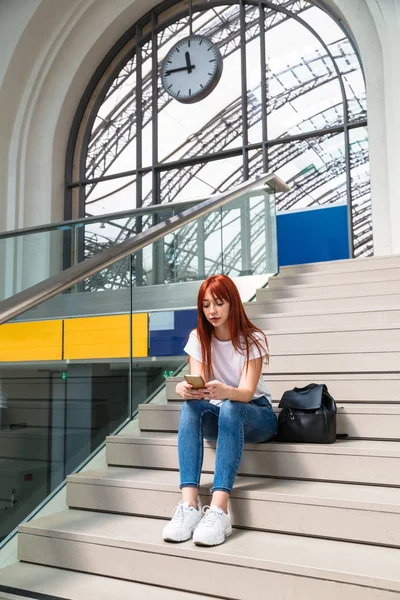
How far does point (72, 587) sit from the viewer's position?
201 centimetres

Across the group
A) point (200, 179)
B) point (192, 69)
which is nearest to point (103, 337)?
point (200, 179)

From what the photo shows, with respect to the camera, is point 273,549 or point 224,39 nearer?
point 273,549

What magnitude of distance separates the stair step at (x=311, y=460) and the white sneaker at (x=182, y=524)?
39 cm

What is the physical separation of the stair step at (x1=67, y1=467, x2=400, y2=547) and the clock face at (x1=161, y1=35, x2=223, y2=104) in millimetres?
6998

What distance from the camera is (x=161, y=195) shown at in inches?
346

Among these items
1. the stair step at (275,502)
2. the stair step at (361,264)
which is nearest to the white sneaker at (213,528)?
the stair step at (275,502)

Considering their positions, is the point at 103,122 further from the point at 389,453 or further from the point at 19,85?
the point at 389,453

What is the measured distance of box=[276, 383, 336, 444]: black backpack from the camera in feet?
8.04

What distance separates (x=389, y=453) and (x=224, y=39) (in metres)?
7.57

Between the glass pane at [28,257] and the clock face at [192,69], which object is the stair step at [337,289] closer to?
the glass pane at [28,257]

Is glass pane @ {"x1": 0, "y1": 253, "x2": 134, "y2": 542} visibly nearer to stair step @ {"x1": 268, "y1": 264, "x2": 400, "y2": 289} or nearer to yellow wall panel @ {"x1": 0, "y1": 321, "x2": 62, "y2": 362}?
yellow wall panel @ {"x1": 0, "y1": 321, "x2": 62, "y2": 362}

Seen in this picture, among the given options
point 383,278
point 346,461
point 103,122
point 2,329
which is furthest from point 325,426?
point 103,122

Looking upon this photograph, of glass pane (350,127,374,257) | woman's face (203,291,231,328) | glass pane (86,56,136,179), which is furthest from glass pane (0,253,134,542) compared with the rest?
glass pane (86,56,136,179)

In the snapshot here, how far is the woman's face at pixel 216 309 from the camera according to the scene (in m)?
2.55
